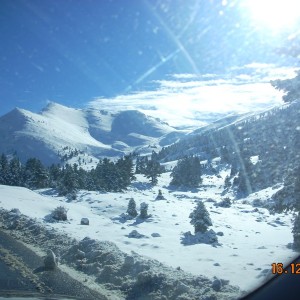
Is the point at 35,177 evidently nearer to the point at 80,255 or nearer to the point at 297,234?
the point at 80,255

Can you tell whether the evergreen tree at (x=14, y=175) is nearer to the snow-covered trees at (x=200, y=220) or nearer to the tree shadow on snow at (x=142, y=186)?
the tree shadow on snow at (x=142, y=186)

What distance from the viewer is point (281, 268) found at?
44.2 feet

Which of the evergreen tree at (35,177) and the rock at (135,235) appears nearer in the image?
the rock at (135,235)

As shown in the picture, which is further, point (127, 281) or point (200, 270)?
point (200, 270)

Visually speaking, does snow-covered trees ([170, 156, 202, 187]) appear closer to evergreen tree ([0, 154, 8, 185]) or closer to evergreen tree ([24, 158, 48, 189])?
evergreen tree ([24, 158, 48, 189])

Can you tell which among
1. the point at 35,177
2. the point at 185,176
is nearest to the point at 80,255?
the point at 35,177

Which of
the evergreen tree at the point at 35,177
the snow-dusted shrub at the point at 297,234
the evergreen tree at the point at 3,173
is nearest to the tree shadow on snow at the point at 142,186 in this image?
the evergreen tree at the point at 35,177

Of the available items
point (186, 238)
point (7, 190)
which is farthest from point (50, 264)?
point (7, 190)

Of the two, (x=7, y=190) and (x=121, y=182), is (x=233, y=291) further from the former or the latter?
(x=121, y=182)

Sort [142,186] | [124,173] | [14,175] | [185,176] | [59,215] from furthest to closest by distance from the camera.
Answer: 1. [185,176]
2. [142,186]
3. [124,173]
4. [14,175]
5. [59,215]

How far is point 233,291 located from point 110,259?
222 inches
